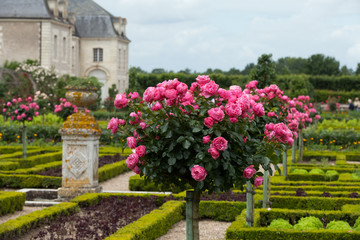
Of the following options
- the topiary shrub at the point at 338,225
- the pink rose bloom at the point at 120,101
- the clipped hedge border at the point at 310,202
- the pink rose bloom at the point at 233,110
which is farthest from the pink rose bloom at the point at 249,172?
the clipped hedge border at the point at 310,202

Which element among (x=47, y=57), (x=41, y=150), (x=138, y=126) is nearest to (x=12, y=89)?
(x=47, y=57)

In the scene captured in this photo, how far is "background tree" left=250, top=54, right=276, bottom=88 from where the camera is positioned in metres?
13.1

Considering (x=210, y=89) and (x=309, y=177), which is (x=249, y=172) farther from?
(x=309, y=177)

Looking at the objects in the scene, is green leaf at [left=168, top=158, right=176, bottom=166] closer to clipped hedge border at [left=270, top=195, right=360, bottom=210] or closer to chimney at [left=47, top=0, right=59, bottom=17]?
clipped hedge border at [left=270, top=195, right=360, bottom=210]

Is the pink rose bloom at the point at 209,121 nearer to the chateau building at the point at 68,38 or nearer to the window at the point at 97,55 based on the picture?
the chateau building at the point at 68,38

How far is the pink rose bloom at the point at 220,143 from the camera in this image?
4.42 m

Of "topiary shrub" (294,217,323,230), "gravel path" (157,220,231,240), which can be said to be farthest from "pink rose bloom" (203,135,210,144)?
"gravel path" (157,220,231,240)

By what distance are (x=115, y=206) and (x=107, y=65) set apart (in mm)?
34250

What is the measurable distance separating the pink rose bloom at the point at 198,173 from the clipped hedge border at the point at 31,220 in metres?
3.40

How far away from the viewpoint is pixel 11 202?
29.4ft

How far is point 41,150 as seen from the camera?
1586cm

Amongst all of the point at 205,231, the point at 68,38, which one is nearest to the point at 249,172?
the point at 205,231

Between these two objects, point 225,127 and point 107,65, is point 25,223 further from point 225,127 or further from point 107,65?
point 107,65

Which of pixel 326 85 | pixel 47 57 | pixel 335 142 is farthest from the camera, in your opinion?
pixel 326 85
